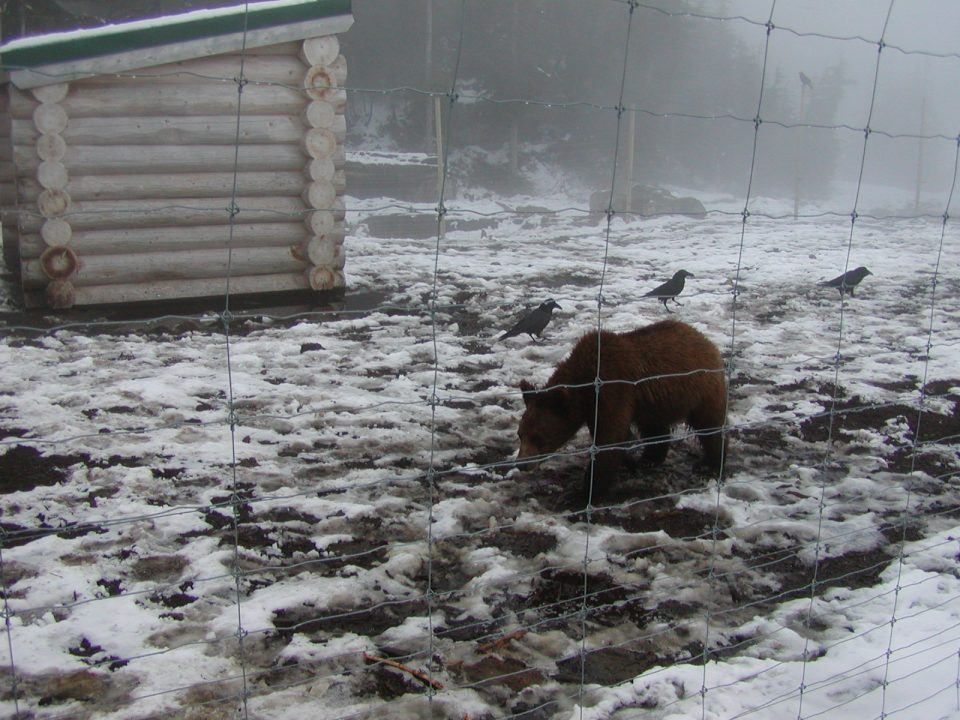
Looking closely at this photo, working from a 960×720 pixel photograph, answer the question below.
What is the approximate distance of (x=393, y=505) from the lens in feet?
13.7

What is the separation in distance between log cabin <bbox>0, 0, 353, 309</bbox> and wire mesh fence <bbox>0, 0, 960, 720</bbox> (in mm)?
401

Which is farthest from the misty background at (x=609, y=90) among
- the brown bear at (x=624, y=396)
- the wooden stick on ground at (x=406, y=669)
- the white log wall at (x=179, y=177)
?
the wooden stick on ground at (x=406, y=669)

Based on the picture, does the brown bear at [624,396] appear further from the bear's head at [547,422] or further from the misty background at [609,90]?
the misty background at [609,90]

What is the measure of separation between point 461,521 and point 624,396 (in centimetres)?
98

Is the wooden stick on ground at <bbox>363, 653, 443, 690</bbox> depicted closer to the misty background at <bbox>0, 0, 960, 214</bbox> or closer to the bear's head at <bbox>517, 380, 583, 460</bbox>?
the bear's head at <bbox>517, 380, 583, 460</bbox>

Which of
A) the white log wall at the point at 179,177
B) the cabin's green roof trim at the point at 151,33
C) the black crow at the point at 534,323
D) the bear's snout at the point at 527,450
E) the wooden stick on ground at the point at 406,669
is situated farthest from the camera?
the white log wall at the point at 179,177

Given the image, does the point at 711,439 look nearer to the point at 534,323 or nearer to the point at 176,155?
the point at 534,323

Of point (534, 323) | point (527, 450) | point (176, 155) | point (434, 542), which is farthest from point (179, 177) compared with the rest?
point (434, 542)

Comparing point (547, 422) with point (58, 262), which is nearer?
point (547, 422)

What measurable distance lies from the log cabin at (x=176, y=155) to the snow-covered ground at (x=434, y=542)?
4.24 feet

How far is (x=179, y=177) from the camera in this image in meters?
8.25

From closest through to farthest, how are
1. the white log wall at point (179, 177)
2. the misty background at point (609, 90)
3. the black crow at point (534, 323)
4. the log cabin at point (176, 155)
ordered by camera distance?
1. the black crow at point (534, 323)
2. the log cabin at point (176, 155)
3. the white log wall at point (179, 177)
4. the misty background at point (609, 90)

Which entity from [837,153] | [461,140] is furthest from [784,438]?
[837,153]

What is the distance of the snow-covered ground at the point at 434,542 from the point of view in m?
2.88
